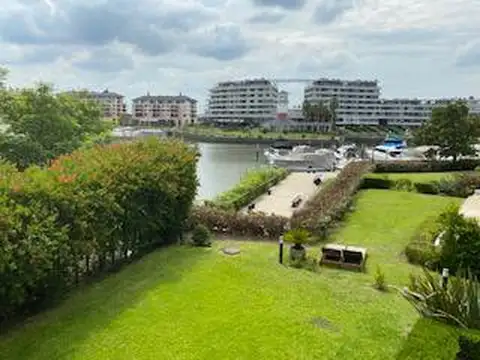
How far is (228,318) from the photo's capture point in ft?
30.9

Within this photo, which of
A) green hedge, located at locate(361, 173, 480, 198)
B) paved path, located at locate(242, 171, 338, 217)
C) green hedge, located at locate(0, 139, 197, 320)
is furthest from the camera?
green hedge, located at locate(361, 173, 480, 198)

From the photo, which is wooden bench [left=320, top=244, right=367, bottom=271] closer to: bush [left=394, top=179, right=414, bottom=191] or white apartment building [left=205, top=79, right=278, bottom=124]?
bush [left=394, top=179, right=414, bottom=191]

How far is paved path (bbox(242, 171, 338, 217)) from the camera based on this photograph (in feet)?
79.1

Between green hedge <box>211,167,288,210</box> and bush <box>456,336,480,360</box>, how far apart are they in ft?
46.1

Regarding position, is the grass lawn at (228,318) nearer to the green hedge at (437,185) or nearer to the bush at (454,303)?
the bush at (454,303)

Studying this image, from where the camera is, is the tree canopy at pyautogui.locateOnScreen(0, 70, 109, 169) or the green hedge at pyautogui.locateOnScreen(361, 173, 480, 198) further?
the green hedge at pyautogui.locateOnScreen(361, 173, 480, 198)

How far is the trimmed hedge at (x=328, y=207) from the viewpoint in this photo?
58.0ft

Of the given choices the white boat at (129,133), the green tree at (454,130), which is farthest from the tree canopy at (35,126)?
the green tree at (454,130)

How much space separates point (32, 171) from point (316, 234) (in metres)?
9.90

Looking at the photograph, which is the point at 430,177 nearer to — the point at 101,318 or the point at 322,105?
the point at 101,318

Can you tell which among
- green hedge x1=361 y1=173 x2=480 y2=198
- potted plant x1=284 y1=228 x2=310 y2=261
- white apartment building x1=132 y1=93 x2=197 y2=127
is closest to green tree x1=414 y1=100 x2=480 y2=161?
green hedge x1=361 y1=173 x2=480 y2=198

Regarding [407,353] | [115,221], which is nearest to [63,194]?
[115,221]

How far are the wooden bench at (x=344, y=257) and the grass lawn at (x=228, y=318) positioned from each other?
1.19 feet

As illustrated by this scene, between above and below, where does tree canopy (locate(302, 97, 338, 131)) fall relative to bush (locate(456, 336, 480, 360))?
above
